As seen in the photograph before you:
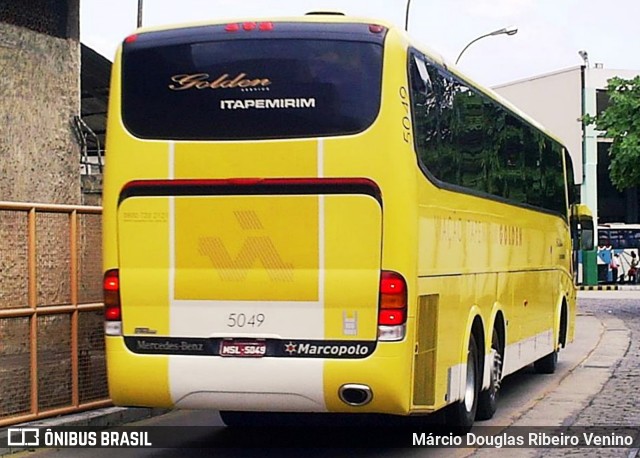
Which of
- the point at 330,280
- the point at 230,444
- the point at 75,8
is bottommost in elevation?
the point at 230,444

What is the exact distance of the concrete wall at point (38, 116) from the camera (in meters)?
16.2

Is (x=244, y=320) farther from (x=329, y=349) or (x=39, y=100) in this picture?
(x=39, y=100)

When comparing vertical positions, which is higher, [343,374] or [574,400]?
[343,374]

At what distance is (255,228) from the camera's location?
858cm

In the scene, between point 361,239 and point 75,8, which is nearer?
point 361,239

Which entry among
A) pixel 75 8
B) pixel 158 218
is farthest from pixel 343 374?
pixel 75 8

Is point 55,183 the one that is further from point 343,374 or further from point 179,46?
point 343,374

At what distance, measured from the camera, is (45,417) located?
416 inches

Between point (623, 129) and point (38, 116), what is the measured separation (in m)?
18.4

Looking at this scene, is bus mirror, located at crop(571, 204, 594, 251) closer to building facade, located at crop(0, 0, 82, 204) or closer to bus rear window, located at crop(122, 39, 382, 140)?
building facade, located at crop(0, 0, 82, 204)

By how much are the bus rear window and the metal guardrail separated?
222 cm

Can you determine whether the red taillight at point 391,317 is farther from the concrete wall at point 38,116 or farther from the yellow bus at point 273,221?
the concrete wall at point 38,116

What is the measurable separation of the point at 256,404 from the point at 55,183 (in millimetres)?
9345

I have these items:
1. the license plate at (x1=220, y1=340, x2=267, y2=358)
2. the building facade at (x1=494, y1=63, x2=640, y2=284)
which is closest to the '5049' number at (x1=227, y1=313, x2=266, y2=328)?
the license plate at (x1=220, y1=340, x2=267, y2=358)
